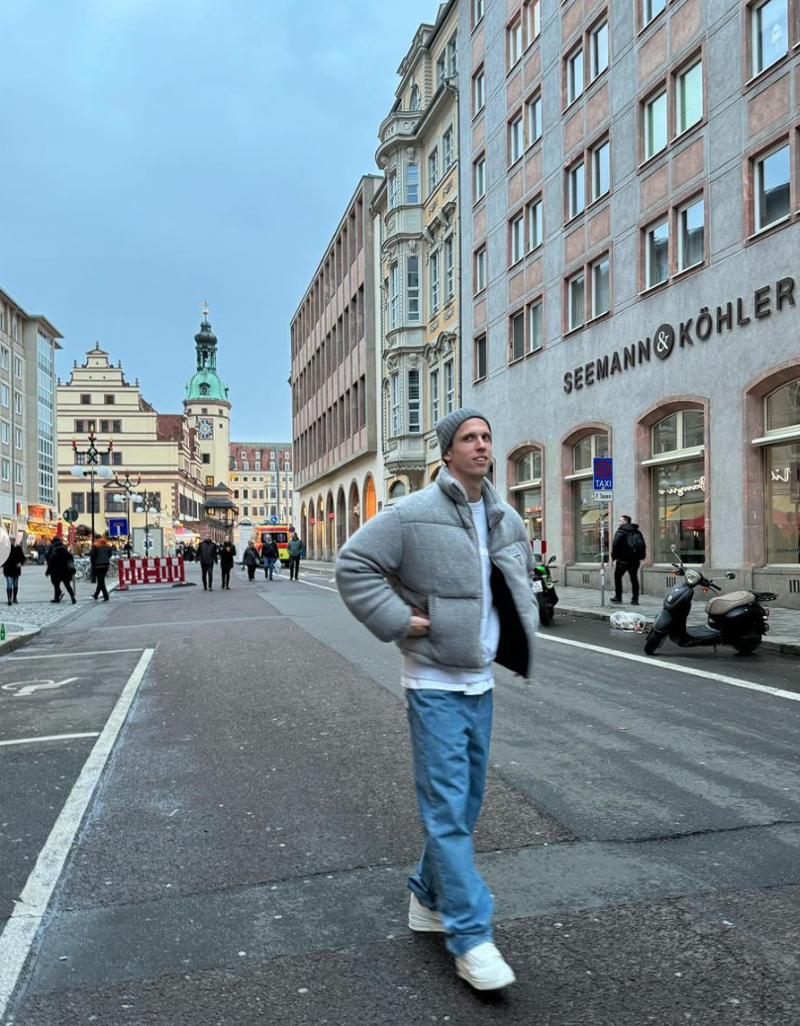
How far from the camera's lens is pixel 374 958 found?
3232mm

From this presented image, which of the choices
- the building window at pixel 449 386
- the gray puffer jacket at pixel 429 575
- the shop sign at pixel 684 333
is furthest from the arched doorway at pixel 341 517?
the gray puffer jacket at pixel 429 575


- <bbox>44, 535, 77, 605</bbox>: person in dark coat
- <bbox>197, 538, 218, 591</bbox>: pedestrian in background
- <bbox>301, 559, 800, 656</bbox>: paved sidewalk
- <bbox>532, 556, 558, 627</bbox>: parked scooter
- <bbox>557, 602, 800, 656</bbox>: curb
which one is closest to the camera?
<bbox>557, 602, 800, 656</bbox>: curb

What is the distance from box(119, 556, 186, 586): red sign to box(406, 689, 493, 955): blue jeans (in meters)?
31.1

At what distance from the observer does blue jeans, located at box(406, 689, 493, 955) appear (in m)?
3.09

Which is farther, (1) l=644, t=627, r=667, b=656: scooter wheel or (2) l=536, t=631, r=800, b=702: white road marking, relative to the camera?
(1) l=644, t=627, r=667, b=656: scooter wheel

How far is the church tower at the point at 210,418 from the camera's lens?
151500mm

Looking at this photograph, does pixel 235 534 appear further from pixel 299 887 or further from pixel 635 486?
pixel 299 887

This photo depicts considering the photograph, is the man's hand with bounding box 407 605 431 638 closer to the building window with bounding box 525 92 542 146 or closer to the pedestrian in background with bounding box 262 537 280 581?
the building window with bounding box 525 92 542 146

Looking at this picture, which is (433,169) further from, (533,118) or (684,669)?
(684,669)

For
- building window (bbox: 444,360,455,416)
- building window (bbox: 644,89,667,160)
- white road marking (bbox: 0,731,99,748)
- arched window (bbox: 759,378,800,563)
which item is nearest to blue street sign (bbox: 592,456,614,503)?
arched window (bbox: 759,378,800,563)

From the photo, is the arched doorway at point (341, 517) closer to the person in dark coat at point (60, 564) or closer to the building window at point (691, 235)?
the person in dark coat at point (60, 564)

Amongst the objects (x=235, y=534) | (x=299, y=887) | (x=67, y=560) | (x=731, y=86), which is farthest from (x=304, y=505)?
(x=235, y=534)

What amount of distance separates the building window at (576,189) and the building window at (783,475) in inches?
391

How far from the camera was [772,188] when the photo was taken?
18.0 m
